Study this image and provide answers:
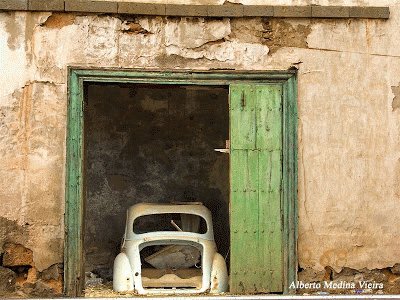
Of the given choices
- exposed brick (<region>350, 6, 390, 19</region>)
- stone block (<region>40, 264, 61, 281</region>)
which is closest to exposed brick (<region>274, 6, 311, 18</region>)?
exposed brick (<region>350, 6, 390, 19</region>)

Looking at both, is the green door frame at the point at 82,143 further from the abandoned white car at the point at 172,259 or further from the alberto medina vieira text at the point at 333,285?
the abandoned white car at the point at 172,259

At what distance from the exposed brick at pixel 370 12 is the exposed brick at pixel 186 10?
1.64 meters

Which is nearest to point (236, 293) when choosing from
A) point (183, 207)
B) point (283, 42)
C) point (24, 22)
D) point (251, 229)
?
point (251, 229)

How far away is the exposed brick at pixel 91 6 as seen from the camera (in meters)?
7.50

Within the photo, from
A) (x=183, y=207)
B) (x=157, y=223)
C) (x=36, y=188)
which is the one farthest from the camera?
(x=157, y=223)

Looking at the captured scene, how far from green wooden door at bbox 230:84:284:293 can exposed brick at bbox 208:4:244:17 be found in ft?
2.55

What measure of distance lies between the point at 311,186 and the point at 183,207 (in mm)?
2414

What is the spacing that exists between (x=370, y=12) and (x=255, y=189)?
2.32 meters

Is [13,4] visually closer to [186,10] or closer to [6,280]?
[186,10]

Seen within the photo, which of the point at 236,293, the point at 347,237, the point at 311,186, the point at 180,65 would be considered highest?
the point at 180,65

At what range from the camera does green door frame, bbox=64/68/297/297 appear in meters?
7.45

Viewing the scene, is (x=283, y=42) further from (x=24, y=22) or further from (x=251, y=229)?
(x=24, y=22)

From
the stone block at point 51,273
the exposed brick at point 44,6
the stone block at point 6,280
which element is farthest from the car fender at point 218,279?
the exposed brick at point 44,6

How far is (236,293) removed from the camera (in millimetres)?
7648
